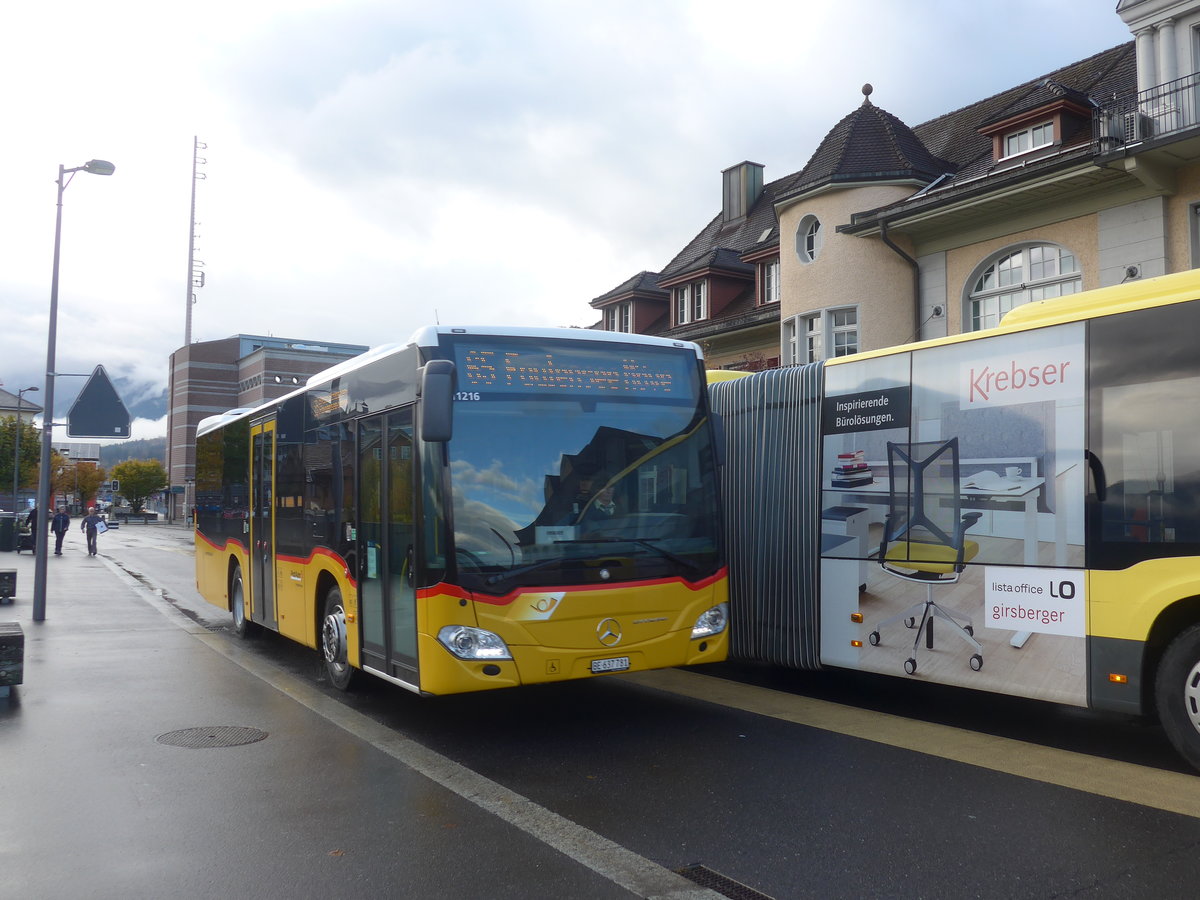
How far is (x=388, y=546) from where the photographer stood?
7.43 meters

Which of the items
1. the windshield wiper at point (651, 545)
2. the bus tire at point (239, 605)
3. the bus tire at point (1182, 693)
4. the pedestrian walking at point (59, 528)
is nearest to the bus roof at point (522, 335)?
the windshield wiper at point (651, 545)

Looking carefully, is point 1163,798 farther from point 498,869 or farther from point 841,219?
point 841,219

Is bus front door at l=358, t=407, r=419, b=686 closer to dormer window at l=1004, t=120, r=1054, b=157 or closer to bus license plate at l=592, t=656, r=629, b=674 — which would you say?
bus license plate at l=592, t=656, r=629, b=674

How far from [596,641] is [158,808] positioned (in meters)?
2.79

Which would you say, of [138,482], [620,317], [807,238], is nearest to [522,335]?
[807,238]

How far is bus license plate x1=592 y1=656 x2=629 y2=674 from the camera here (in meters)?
6.89

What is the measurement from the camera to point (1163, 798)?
18.1ft

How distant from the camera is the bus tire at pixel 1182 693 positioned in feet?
19.4

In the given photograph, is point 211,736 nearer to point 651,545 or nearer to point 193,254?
point 651,545

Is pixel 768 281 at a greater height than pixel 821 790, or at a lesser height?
greater

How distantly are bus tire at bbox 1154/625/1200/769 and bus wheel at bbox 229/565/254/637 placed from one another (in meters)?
9.73

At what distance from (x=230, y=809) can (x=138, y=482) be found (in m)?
115

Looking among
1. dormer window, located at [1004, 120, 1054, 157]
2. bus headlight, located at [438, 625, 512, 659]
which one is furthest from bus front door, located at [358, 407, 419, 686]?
dormer window, located at [1004, 120, 1054, 157]

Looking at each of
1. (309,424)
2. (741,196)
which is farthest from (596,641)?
(741,196)
